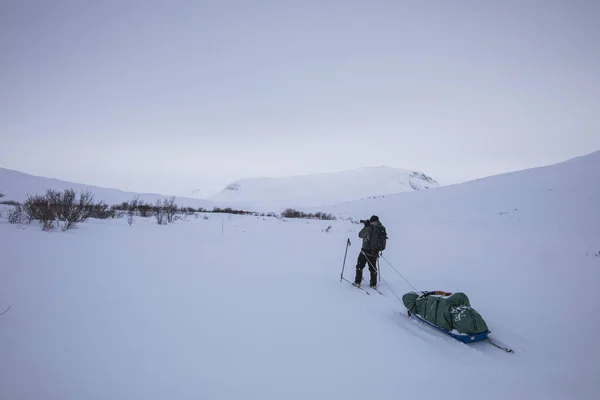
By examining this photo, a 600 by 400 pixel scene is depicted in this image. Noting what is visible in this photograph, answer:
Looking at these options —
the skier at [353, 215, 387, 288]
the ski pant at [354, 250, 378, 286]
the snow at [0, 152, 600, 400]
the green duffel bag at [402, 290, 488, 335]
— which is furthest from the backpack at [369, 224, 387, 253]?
the green duffel bag at [402, 290, 488, 335]

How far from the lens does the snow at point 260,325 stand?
2637 mm

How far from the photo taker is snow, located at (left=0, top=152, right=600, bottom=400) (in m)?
2.64

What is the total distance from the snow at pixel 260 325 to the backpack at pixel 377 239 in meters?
1.08

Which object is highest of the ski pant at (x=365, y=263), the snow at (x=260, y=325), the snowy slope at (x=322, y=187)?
the snowy slope at (x=322, y=187)

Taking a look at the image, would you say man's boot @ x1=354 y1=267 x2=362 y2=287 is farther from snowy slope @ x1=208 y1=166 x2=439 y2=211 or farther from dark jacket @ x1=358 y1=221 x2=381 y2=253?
snowy slope @ x1=208 y1=166 x2=439 y2=211

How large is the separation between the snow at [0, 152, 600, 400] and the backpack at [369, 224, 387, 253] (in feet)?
3.54

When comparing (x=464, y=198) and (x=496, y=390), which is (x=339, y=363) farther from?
(x=464, y=198)

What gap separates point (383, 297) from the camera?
19.7ft

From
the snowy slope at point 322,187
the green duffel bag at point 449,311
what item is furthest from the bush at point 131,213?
the snowy slope at point 322,187

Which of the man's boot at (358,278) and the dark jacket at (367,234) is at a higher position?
the dark jacket at (367,234)

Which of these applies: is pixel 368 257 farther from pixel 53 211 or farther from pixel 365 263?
pixel 53 211

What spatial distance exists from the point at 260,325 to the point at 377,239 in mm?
3722

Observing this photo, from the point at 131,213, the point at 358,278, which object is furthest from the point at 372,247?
the point at 131,213

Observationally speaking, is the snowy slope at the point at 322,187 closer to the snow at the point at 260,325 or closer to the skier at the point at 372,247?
the snow at the point at 260,325
